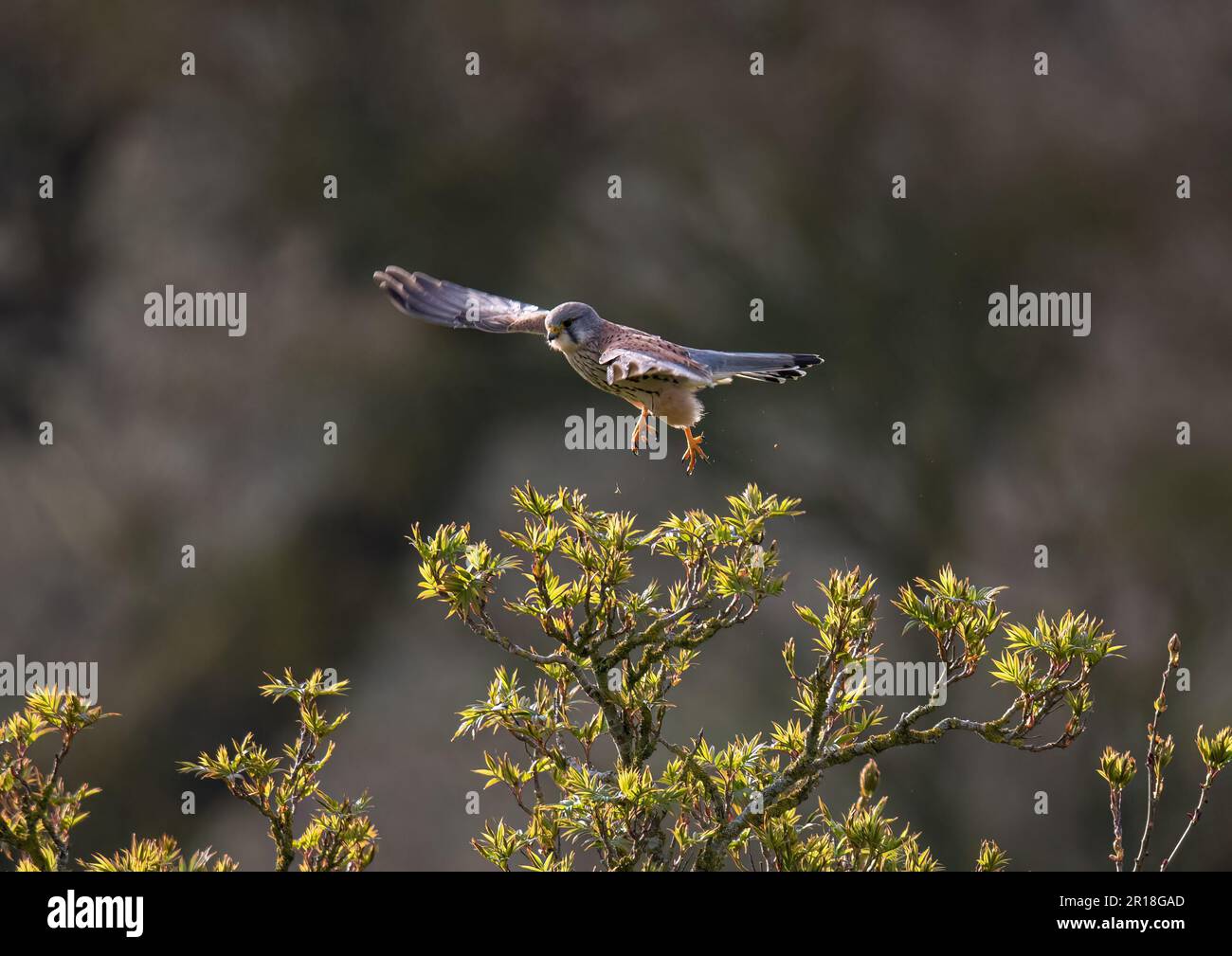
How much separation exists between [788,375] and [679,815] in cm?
103

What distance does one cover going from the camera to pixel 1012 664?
6.51 ft

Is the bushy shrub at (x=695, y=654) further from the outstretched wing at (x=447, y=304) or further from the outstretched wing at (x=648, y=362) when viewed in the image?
the outstretched wing at (x=447, y=304)

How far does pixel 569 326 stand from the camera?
2.73 meters

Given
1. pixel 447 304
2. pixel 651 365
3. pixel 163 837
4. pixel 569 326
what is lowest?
pixel 163 837

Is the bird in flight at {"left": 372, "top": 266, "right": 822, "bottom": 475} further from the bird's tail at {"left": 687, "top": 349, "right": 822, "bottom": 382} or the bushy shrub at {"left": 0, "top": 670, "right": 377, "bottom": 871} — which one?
the bushy shrub at {"left": 0, "top": 670, "right": 377, "bottom": 871}

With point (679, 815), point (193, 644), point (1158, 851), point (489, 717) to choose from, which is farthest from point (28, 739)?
point (1158, 851)

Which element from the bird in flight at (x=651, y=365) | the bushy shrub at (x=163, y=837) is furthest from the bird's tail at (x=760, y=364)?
the bushy shrub at (x=163, y=837)

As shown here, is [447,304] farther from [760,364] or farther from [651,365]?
[651,365]

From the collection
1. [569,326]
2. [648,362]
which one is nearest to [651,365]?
[648,362]

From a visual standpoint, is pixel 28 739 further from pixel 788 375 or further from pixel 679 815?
pixel 788 375

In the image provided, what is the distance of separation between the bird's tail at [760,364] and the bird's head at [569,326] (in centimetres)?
23

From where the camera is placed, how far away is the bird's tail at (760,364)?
2.74 metres

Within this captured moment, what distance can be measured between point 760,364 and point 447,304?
938 millimetres

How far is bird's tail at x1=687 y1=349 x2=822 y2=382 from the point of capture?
2.74 metres
